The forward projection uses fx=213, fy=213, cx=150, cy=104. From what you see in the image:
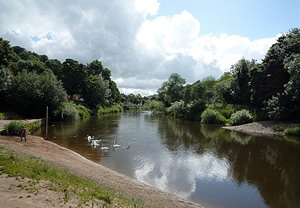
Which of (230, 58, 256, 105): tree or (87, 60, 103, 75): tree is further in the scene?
(87, 60, 103, 75): tree

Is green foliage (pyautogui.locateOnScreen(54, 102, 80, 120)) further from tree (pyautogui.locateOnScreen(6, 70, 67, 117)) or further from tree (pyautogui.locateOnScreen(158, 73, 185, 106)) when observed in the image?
tree (pyautogui.locateOnScreen(158, 73, 185, 106))

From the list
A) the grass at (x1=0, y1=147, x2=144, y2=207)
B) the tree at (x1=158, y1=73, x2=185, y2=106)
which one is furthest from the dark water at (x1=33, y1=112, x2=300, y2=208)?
the tree at (x1=158, y1=73, x2=185, y2=106)

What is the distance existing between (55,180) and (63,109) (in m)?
35.6

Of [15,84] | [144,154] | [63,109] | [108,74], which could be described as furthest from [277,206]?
[108,74]

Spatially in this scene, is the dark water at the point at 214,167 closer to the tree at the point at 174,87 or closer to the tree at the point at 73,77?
the tree at the point at 73,77

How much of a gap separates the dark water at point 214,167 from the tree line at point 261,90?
10394 millimetres

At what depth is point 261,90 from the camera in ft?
134

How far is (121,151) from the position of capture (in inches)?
792

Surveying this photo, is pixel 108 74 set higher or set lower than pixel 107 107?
higher

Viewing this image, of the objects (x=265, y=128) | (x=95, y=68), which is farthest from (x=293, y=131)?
(x=95, y=68)

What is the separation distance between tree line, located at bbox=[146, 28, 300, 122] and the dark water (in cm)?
1039

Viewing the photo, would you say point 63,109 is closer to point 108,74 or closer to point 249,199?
point 249,199

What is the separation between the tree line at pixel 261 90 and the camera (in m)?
33.5

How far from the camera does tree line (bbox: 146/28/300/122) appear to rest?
33.5 meters
